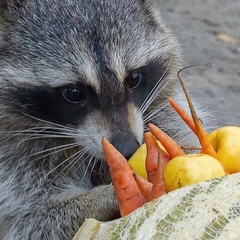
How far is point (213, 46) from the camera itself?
6.98 metres

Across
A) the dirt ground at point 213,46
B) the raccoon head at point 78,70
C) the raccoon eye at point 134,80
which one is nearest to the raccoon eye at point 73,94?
the raccoon head at point 78,70

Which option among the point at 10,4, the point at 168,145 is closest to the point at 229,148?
the point at 168,145

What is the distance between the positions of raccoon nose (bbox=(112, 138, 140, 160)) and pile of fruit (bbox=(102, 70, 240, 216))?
4.4 inches

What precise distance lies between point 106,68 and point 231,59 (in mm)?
3510

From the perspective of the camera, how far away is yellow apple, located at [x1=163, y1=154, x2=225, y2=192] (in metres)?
2.80

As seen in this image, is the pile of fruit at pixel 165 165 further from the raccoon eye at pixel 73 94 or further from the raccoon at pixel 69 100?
the raccoon eye at pixel 73 94

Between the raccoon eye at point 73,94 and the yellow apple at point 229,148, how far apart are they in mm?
606

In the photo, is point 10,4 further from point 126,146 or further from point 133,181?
point 133,181

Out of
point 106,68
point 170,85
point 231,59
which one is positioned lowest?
point 231,59

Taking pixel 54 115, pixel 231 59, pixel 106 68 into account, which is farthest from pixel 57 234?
pixel 231 59

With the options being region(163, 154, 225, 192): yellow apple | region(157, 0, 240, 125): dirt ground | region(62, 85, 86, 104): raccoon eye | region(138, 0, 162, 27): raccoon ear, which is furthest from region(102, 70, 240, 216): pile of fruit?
region(157, 0, 240, 125): dirt ground

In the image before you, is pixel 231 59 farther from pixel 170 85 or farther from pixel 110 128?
pixel 110 128

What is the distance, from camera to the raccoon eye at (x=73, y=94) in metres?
3.41

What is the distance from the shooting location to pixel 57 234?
3568mm
